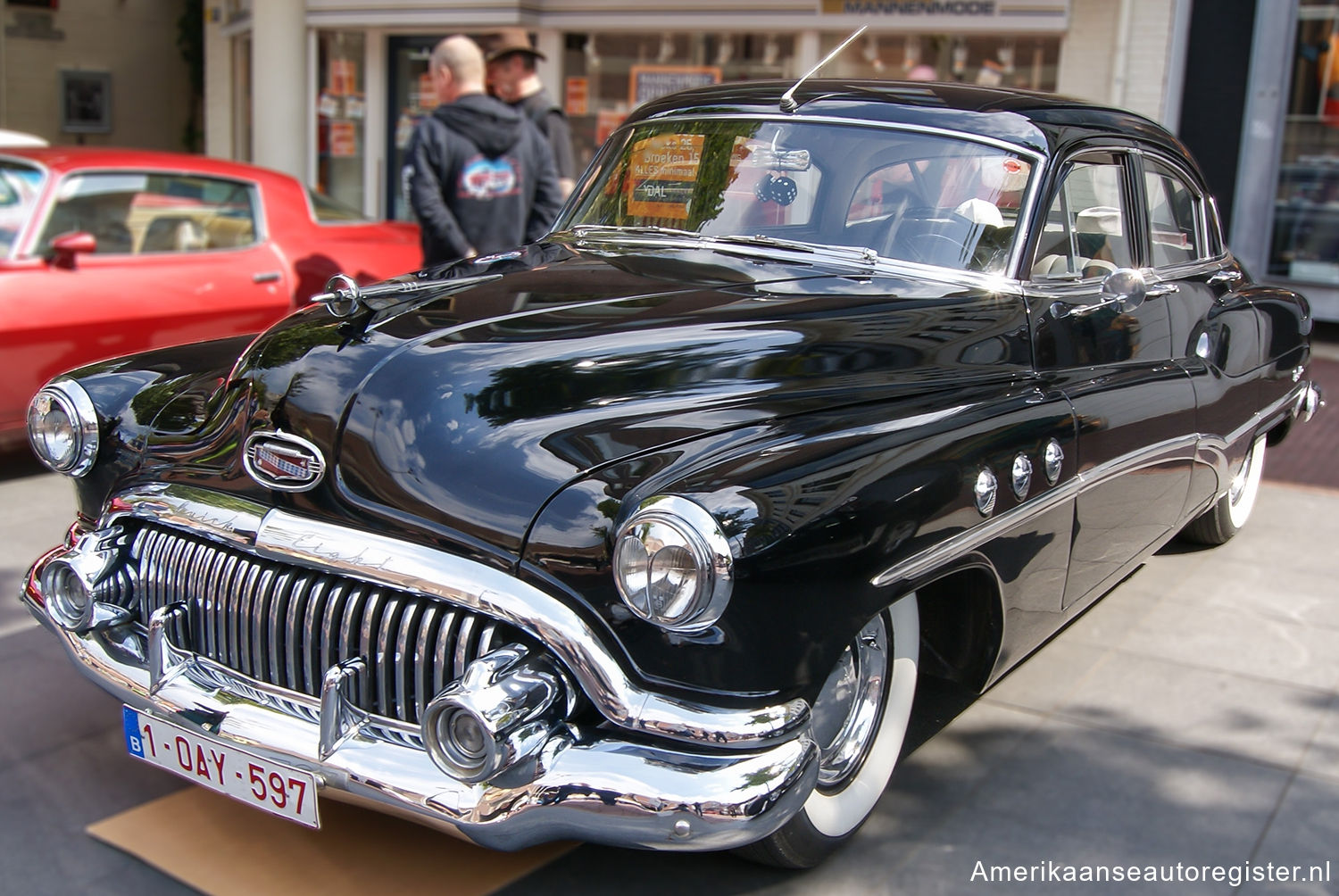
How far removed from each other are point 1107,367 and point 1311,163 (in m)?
7.59

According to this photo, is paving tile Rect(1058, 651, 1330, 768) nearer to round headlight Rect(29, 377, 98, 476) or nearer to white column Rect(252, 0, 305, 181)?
round headlight Rect(29, 377, 98, 476)

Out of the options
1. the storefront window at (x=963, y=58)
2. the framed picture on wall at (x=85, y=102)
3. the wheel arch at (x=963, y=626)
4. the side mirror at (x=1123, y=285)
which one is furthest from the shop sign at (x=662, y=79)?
the framed picture on wall at (x=85, y=102)

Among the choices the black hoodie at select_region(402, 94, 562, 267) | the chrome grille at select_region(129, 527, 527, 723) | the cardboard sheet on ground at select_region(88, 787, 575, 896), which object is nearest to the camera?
the chrome grille at select_region(129, 527, 527, 723)

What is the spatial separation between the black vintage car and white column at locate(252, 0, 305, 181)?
9.89 m

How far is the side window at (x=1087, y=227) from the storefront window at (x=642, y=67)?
722cm

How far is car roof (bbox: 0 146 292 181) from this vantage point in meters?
6.05

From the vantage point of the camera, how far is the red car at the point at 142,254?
562cm

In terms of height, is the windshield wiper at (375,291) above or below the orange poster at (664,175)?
below

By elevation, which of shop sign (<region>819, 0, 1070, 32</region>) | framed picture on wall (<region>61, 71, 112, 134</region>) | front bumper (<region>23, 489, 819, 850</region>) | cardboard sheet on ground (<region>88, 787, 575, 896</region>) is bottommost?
cardboard sheet on ground (<region>88, 787, 575, 896</region>)

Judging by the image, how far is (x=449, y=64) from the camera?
18.5ft

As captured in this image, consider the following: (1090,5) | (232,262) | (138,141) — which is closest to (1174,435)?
(232,262)

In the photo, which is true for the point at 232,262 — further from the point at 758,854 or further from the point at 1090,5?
the point at 1090,5

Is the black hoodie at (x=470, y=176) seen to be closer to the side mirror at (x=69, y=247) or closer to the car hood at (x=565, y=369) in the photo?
the side mirror at (x=69, y=247)

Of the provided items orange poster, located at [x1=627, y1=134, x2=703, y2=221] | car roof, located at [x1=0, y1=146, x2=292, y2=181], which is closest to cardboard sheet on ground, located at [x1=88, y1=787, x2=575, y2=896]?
orange poster, located at [x1=627, y1=134, x2=703, y2=221]
